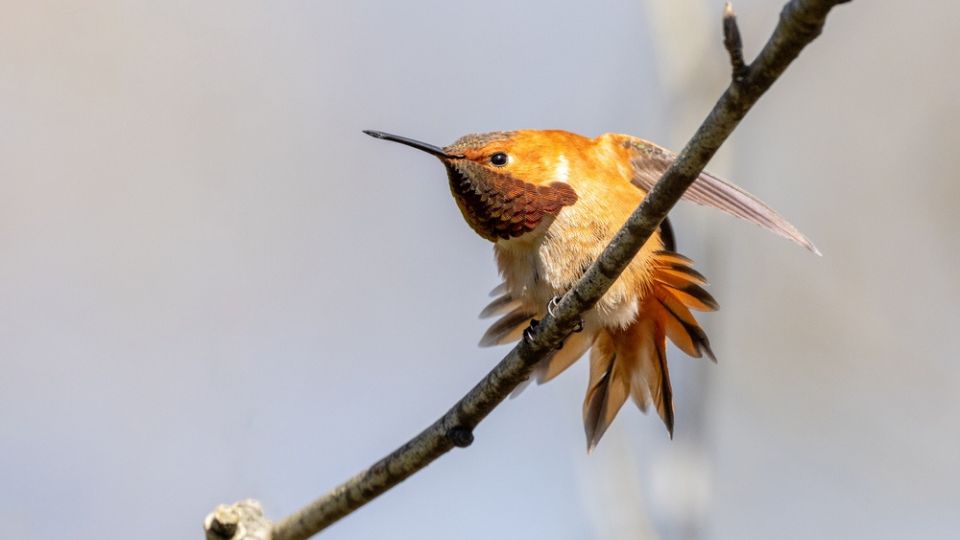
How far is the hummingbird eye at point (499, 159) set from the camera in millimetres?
4281

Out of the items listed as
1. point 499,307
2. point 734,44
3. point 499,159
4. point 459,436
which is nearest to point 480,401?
point 459,436

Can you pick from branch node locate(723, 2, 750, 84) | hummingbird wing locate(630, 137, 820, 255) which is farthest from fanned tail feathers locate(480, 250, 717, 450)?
branch node locate(723, 2, 750, 84)

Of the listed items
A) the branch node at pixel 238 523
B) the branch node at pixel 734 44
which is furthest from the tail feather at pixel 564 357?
the branch node at pixel 734 44

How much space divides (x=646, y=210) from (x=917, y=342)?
5146mm

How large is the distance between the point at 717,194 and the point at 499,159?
926 millimetres

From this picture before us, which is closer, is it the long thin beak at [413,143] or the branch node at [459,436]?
the branch node at [459,436]

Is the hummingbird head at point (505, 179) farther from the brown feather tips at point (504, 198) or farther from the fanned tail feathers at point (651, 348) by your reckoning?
the fanned tail feathers at point (651, 348)

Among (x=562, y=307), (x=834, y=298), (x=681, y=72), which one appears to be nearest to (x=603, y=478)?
(x=562, y=307)

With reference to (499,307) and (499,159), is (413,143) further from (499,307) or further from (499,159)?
(499,307)

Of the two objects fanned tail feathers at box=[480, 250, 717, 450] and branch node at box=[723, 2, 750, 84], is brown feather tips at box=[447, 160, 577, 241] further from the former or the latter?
branch node at box=[723, 2, 750, 84]

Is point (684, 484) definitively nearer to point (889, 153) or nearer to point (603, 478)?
point (603, 478)

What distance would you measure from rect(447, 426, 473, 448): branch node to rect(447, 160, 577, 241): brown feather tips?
975 millimetres

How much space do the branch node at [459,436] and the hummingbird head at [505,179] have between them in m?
0.98

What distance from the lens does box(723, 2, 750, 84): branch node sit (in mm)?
2377
